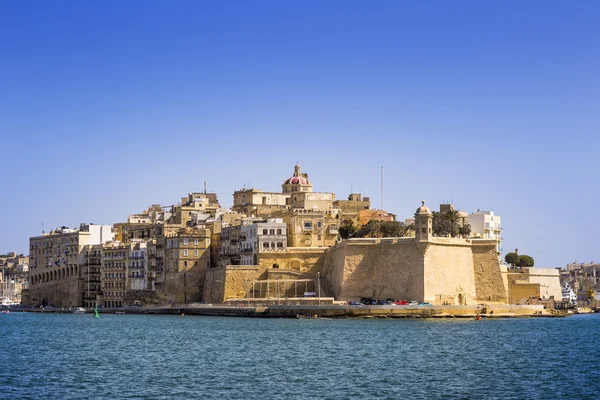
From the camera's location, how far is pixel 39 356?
41.0 m

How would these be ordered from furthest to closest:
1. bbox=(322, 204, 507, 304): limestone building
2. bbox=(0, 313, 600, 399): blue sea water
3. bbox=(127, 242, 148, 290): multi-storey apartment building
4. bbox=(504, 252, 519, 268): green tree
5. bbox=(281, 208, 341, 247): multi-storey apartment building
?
bbox=(504, 252, 519, 268): green tree, bbox=(127, 242, 148, 290): multi-storey apartment building, bbox=(281, 208, 341, 247): multi-storey apartment building, bbox=(322, 204, 507, 304): limestone building, bbox=(0, 313, 600, 399): blue sea water

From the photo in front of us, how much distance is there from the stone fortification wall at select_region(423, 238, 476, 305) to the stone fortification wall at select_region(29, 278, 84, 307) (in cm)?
3932

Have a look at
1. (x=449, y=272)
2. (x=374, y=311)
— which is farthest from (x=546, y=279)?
(x=374, y=311)

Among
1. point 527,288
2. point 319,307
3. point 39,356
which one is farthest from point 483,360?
point 527,288

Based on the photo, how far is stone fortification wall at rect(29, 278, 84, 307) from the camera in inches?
3711

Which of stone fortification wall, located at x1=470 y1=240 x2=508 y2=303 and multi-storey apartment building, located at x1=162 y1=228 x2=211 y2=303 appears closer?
stone fortification wall, located at x1=470 y1=240 x2=508 y2=303

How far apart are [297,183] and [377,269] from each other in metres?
28.2

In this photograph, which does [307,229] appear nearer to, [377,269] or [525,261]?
[377,269]

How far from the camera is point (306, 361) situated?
125ft

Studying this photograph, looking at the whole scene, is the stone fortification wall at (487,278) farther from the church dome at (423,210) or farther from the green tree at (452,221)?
the green tree at (452,221)

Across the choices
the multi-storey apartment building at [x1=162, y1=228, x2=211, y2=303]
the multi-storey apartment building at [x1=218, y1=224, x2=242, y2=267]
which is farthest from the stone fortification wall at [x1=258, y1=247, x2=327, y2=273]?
the multi-storey apartment building at [x1=162, y1=228, x2=211, y2=303]

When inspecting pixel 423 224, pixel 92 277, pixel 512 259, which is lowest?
pixel 92 277

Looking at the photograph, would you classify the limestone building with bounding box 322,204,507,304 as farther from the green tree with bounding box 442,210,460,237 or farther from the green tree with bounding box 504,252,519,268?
the green tree with bounding box 504,252,519,268

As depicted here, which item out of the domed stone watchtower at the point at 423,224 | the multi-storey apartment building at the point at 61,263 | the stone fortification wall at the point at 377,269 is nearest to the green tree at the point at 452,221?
the stone fortification wall at the point at 377,269
